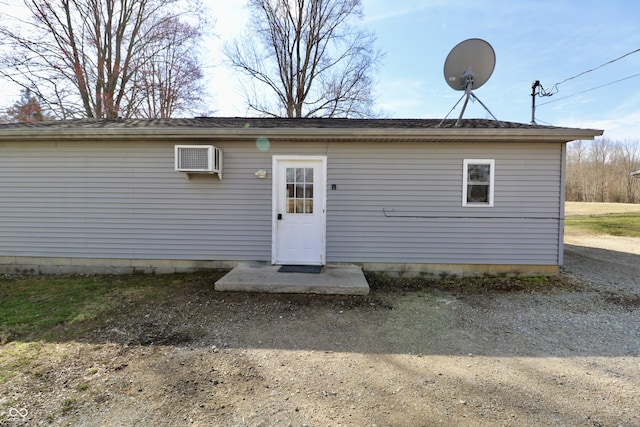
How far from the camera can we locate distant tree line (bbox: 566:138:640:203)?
30688 mm

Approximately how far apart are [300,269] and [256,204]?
1.42 metres

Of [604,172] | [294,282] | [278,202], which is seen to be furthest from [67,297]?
[604,172]

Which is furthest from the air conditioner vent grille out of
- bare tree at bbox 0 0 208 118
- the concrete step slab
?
bare tree at bbox 0 0 208 118

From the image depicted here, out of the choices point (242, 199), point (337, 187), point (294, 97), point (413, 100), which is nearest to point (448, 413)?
point (337, 187)

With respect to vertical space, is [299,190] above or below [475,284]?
above

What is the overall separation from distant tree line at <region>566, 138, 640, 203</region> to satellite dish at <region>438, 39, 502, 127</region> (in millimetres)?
36908

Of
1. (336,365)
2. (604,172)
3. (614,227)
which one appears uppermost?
(604,172)

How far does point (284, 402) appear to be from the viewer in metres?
2.06

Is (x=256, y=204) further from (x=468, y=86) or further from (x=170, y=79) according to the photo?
(x=170, y=79)

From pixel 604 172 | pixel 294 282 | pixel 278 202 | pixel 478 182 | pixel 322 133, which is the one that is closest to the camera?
Answer: pixel 294 282

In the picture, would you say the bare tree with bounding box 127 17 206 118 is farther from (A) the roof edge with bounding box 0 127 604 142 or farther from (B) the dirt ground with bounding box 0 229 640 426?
(B) the dirt ground with bounding box 0 229 640 426

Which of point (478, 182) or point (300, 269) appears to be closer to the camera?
point (300, 269)

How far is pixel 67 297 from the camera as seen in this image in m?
4.12

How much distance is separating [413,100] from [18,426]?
41.3 ft
